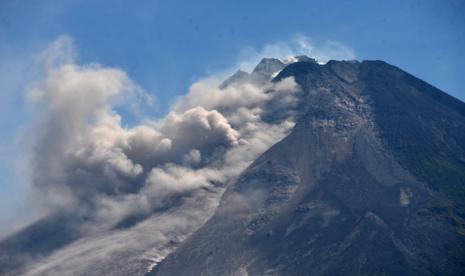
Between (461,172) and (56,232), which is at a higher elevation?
(56,232)

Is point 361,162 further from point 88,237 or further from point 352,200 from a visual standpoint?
point 88,237

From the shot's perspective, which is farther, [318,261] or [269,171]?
[269,171]

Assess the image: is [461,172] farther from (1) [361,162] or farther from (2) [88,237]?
(2) [88,237]

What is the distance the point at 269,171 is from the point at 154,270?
54.6 m

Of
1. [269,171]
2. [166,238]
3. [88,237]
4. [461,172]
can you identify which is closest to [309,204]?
[269,171]

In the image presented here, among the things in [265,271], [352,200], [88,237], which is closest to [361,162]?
[352,200]

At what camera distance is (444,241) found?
148875 millimetres

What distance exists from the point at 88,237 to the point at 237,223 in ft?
164

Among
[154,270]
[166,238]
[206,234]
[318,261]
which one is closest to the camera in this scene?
[318,261]

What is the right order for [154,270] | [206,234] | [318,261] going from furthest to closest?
[206,234] → [154,270] → [318,261]

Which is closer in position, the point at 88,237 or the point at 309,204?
the point at 309,204

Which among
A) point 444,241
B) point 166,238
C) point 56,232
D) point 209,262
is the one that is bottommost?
point 444,241

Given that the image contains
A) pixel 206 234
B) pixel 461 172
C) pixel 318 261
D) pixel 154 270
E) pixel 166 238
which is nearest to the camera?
pixel 318 261

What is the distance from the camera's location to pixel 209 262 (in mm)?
151875
